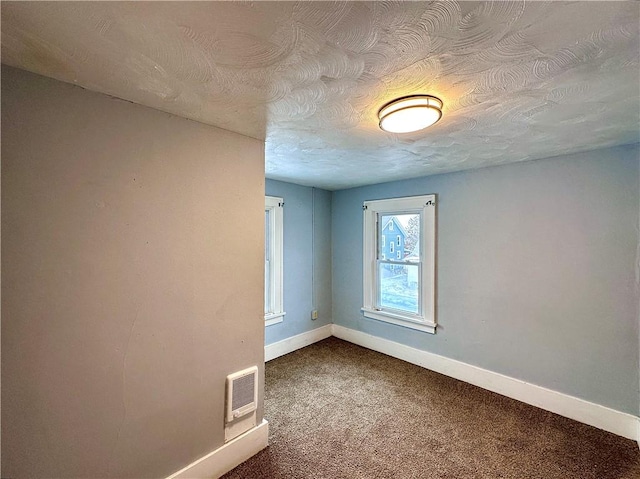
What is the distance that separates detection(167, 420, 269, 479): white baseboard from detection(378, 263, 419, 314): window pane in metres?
2.08

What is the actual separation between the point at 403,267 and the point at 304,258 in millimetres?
1285

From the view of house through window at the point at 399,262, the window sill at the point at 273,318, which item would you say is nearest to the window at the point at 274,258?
the window sill at the point at 273,318

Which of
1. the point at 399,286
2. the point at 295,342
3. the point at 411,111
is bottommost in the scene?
the point at 295,342

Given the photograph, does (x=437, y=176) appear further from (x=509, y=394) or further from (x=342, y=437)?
(x=342, y=437)

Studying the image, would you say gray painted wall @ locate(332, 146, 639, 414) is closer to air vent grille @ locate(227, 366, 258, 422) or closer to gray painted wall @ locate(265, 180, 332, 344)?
gray painted wall @ locate(265, 180, 332, 344)

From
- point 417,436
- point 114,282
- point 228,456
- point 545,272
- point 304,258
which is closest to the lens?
point 114,282

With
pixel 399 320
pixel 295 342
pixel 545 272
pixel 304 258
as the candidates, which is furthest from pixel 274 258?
pixel 545 272

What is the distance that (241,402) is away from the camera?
177cm

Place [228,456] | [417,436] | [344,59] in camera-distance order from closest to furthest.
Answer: [344,59]
[228,456]
[417,436]

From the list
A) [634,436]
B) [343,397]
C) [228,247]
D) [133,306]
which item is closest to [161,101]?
[228,247]

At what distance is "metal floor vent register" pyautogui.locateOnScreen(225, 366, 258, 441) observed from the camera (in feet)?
5.65

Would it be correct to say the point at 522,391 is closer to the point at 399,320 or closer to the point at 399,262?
the point at 399,320

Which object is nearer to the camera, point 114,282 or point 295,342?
point 114,282

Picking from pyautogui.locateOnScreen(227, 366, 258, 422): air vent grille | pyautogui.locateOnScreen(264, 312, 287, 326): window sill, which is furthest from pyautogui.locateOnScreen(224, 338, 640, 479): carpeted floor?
pyautogui.locateOnScreen(264, 312, 287, 326): window sill
